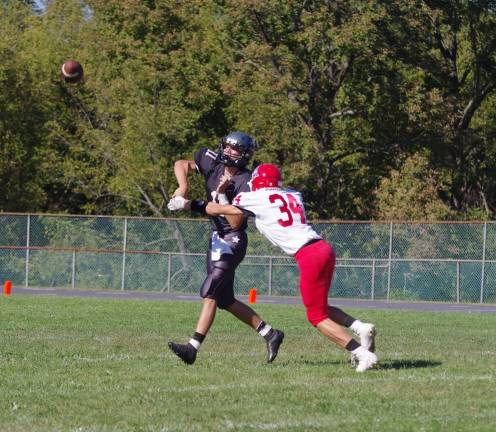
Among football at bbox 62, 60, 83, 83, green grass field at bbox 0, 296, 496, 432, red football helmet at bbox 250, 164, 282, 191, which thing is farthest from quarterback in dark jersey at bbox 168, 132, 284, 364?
football at bbox 62, 60, 83, 83

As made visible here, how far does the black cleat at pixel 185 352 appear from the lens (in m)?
9.24

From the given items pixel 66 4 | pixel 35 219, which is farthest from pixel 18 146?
pixel 66 4

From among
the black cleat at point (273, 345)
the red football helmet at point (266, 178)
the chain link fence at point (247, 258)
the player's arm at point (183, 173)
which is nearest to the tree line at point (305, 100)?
the chain link fence at point (247, 258)

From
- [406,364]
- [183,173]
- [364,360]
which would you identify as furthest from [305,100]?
[364,360]

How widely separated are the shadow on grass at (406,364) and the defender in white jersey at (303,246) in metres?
0.34

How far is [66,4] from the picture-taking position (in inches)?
2104

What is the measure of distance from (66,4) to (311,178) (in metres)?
25.4

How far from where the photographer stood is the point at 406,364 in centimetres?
959

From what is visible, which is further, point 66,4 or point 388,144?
point 66,4

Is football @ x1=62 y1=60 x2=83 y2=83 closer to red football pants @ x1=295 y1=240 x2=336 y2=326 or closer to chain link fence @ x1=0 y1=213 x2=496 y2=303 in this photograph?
red football pants @ x1=295 y1=240 x2=336 y2=326

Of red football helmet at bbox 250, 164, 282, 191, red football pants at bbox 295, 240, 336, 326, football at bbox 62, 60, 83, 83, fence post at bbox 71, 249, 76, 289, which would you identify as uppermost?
football at bbox 62, 60, 83, 83

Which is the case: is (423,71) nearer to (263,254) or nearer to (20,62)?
(263,254)

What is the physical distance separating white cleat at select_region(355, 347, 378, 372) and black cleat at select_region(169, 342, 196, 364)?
1415mm

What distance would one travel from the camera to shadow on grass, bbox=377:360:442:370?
30.6 ft
